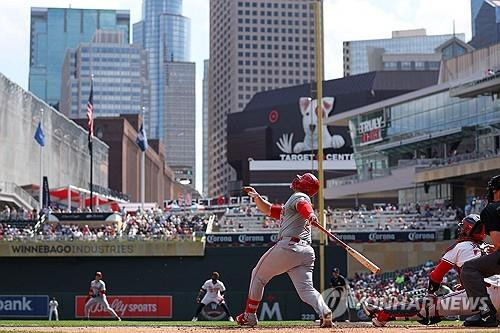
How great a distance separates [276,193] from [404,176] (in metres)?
41.8

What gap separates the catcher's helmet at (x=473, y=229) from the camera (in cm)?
1145

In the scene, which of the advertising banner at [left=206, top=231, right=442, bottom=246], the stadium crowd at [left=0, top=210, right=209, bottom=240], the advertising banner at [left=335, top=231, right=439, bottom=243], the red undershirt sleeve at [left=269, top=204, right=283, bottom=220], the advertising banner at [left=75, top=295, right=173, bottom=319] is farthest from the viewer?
the stadium crowd at [left=0, top=210, right=209, bottom=240]

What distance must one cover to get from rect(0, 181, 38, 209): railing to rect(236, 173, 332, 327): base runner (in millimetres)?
49197

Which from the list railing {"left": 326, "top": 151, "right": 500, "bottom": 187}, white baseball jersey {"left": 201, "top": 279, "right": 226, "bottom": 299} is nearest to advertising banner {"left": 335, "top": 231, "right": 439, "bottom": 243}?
railing {"left": 326, "top": 151, "right": 500, "bottom": 187}

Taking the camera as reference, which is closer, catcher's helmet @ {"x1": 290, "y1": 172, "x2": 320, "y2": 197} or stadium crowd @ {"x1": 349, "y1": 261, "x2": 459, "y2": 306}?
catcher's helmet @ {"x1": 290, "y1": 172, "x2": 320, "y2": 197}

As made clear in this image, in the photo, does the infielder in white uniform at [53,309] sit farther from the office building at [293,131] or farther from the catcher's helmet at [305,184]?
the office building at [293,131]

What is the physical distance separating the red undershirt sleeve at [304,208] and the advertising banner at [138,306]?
937 inches

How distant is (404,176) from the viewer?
55.0m

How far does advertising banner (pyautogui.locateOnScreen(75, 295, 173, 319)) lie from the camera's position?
34.6m

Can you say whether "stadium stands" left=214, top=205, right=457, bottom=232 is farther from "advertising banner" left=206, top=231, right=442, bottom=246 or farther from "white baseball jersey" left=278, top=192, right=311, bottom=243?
"white baseball jersey" left=278, top=192, right=311, bottom=243

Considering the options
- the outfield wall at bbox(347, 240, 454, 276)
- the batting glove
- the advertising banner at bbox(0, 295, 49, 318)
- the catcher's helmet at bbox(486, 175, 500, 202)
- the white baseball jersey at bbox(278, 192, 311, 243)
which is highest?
the catcher's helmet at bbox(486, 175, 500, 202)

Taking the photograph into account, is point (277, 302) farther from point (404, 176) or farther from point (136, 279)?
point (404, 176)

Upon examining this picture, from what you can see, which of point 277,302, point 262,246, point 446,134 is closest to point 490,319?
point 277,302

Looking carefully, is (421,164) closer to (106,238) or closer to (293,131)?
(106,238)
